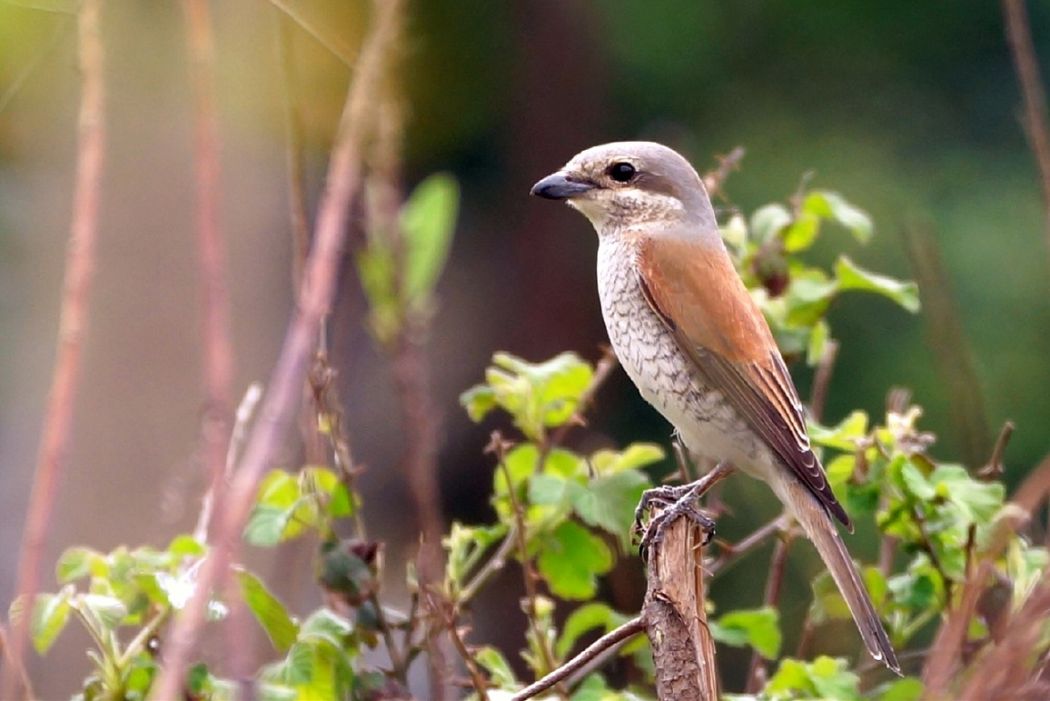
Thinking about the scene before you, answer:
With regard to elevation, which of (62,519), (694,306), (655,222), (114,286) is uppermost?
(114,286)

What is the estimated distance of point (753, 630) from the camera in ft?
7.16

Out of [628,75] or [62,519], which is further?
[628,75]

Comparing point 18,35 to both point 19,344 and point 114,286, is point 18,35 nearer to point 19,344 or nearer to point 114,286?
point 114,286

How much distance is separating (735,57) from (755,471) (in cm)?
540

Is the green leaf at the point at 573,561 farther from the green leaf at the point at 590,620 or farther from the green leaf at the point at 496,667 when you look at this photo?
the green leaf at the point at 496,667

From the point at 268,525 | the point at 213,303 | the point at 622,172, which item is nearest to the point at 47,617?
the point at 268,525

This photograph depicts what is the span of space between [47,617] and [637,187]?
5.53 ft

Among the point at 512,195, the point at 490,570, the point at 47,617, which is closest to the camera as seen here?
the point at 47,617

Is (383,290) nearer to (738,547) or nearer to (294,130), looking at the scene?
(294,130)

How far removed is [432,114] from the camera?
27.2ft

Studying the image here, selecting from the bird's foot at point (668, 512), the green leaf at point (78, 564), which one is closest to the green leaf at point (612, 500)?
the bird's foot at point (668, 512)

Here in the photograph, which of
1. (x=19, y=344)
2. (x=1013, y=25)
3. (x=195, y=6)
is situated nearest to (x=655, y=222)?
(x=1013, y=25)

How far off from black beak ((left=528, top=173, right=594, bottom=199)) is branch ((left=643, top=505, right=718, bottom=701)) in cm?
113

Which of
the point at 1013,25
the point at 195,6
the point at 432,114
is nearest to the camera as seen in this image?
the point at 195,6
